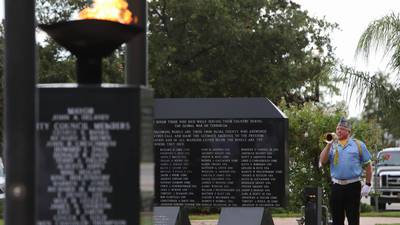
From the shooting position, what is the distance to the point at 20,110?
5.42m

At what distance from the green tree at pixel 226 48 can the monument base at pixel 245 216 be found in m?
22.0

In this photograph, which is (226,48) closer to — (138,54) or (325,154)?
(325,154)

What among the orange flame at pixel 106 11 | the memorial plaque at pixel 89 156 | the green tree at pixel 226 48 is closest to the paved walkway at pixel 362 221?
the orange flame at pixel 106 11

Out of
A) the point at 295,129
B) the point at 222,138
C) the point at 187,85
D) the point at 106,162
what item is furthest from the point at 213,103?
the point at 187,85

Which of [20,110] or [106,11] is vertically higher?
[106,11]

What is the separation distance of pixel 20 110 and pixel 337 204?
7.62 metres

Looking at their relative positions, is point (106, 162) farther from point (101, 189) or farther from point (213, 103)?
point (213, 103)

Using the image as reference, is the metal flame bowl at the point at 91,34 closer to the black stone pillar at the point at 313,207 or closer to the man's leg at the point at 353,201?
the man's leg at the point at 353,201

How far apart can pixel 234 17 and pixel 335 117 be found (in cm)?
1878

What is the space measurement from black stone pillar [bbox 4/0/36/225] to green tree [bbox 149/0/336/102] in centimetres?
2811

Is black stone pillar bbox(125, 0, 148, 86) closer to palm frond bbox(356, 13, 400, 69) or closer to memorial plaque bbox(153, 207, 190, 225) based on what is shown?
memorial plaque bbox(153, 207, 190, 225)

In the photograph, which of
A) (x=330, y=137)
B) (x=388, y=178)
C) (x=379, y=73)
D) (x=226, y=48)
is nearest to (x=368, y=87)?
(x=379, y=73)

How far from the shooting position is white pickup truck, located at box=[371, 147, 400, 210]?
2547 cm

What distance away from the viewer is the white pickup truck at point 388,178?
83.6ft
